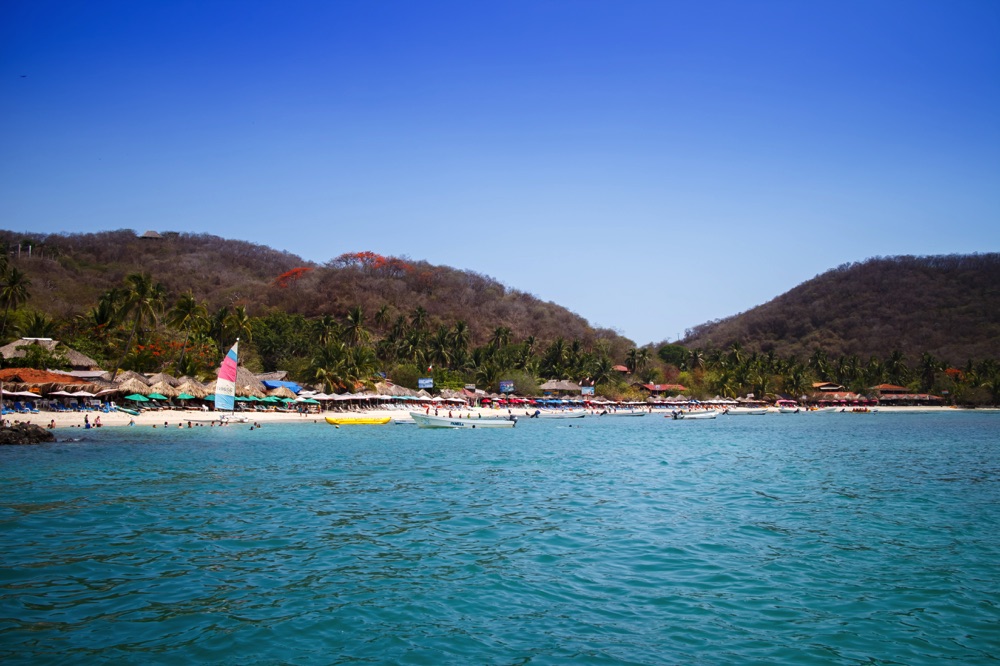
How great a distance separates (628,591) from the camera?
1069cm

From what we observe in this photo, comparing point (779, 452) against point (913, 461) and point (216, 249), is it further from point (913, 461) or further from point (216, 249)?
point (216, 249)

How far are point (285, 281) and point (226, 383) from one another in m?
91.5

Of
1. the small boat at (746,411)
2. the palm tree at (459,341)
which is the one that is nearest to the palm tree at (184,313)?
the palm tree at (459,341)

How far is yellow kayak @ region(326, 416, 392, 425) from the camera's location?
53884 mm

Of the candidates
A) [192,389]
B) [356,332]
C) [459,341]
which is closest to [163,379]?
[192,389]

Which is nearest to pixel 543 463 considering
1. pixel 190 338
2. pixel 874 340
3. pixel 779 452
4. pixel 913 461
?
pixel 779 452

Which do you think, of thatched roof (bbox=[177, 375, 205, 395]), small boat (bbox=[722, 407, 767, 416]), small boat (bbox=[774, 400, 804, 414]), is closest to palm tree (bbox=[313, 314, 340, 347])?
thatched roof (bbox=[177, 375, 205, 395])

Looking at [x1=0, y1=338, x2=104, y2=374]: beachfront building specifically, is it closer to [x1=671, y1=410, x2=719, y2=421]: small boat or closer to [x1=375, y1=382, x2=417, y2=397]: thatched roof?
[x1=375, y1=382, x2=417, y2=397]: thatched roof

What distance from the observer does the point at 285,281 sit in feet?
429

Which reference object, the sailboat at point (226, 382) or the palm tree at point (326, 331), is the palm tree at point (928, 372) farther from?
the sailboat at point (226, 382)

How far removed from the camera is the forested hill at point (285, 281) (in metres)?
114

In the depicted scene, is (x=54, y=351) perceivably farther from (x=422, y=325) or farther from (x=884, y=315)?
(x=884, y=315)

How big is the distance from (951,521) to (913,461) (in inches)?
650

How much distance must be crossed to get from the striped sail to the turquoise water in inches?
657
